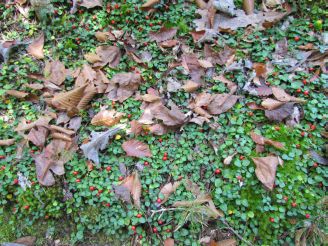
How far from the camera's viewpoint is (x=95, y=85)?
135 inches

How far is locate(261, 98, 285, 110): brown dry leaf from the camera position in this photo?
124 inches

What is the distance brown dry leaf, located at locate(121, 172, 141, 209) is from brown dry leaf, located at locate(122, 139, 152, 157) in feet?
0.61

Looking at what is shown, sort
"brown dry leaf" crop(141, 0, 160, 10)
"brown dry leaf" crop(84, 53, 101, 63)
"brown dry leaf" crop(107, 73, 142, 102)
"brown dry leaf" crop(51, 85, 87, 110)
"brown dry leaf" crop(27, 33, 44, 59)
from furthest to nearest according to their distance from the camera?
1. "brown dry leaf" crop(141, 0, 160, 10)
2. "brown dry leaf" crop(27, 33, 44, 59)
3. "brown dry leaf" crop(84, 53, 101, 63)
4. "brown dry leaf" crop(107, 73, 142, 102)
5. "brown dry leaf" crop(51, 85, 87, 110)

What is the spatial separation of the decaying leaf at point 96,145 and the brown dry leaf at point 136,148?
6.8 inches

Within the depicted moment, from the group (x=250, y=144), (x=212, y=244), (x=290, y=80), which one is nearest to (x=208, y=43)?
(x=290, y=80)

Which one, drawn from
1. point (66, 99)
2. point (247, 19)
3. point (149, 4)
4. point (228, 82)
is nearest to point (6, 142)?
point (66, 99)

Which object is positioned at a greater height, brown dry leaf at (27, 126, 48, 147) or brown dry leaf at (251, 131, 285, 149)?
brown dry leaf at (251, 131, 285, 149)

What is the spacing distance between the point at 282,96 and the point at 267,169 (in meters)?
0.79

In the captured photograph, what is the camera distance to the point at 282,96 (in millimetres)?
3230

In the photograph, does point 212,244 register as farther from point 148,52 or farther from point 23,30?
point 23,30

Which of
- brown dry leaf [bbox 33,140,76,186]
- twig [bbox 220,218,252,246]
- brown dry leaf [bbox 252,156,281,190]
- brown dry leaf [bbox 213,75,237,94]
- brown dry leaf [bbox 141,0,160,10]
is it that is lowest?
twig [bbox 220,218,252,246]

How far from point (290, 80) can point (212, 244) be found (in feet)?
5.83

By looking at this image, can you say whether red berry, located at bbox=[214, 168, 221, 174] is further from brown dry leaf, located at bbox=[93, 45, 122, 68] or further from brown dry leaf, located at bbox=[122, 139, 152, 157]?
brown dry leaf, located at bbox=[93, 45, 122, 68]

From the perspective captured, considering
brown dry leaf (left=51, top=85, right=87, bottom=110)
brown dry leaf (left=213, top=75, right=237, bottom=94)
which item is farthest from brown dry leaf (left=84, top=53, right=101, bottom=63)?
brown dry leaf (left=213, top=75, right=237, bottom=94)
